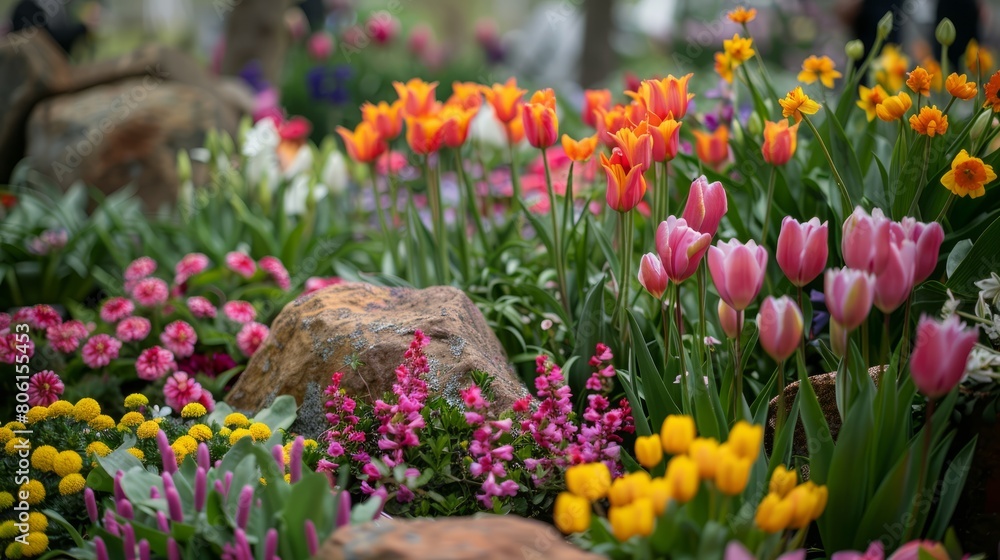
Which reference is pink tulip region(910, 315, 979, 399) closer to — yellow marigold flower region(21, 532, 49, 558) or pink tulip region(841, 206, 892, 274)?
pink tulip region(841, 206, 892, 274)

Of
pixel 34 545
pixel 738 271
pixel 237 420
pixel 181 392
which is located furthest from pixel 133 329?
pixel 738 271

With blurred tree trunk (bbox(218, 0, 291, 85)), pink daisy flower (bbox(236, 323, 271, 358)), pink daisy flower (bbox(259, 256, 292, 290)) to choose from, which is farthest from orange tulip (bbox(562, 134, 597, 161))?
blurred tree trunk (bbox(218, 0, 291, 85))

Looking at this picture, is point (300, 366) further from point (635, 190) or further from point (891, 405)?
point (891, 405)

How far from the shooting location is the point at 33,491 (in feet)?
6.40

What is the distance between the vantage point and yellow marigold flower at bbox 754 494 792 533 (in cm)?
139

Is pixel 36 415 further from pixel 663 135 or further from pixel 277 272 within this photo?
pixel 663 135

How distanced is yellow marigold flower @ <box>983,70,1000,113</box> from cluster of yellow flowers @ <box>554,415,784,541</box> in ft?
4.09

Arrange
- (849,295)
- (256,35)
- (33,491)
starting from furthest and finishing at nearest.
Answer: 1. (256,35)
2. (33,491)
3. (849,295)

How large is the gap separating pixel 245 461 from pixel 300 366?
0.66 m

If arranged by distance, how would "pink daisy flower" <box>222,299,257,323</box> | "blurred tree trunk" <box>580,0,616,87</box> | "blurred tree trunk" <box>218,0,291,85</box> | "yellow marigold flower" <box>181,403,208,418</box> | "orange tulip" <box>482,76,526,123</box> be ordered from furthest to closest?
"blurred tree trunk" <box>580,0,616,87</box> < "blurred tree trunk" <box>218,0,291,85</box> < "pink daisy flower" <box>222,299,257,323</box> < "orange tulip" <box>482,76,526,123</box> < "yellow marigold flower" <box>181,403,208,418</box>

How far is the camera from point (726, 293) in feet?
5.56

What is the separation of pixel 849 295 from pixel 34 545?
1.76m

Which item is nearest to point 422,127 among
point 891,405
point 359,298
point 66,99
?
point 359,298

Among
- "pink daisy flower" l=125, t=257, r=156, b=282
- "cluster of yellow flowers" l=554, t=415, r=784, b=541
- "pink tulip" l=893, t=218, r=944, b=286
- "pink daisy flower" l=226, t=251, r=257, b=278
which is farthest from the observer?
"pink daisy flower" l=226, t=251, r=257, b=278
